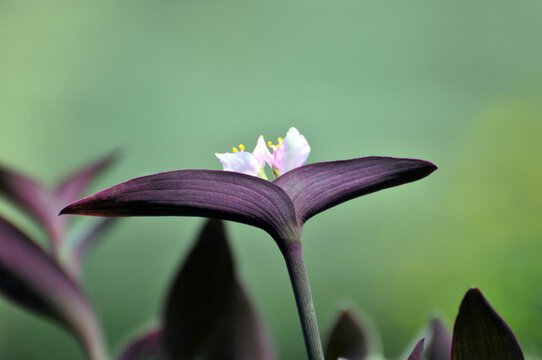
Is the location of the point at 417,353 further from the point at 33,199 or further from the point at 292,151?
the point at 33,199

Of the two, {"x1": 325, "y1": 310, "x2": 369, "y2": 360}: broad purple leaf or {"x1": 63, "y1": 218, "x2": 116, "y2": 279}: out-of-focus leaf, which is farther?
{"x1": 63, "y1": 218, "x2": 116, "y2": 279}: out-of-focus leaf

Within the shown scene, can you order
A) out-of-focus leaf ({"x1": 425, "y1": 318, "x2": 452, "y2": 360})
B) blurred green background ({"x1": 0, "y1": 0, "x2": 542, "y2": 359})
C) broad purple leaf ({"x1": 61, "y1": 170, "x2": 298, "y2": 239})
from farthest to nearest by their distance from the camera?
blurred green background ({"x1": 0, "y1": 0, "x2": 542, "y2": 359}) → out-of-focus leaf ({"x1": 425, "y1": 318, "x2": 452, "y2": 360}) → broad purple leaf ({"x1": 61, "y1": 170, "x2": 298, "y2": 239})

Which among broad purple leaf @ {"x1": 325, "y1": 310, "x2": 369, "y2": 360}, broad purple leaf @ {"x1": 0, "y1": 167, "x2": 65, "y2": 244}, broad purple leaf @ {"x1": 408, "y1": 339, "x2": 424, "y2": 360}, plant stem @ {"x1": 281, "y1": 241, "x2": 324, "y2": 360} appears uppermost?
broad purple leaf @ {"x1": 0, "y1": 167, "x2": 65, "y2": 244}

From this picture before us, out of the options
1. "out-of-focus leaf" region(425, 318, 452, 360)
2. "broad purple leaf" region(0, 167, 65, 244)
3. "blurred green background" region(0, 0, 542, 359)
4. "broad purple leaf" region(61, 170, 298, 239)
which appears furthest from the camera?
"blurred green background" region(0, 0, 542, 359)

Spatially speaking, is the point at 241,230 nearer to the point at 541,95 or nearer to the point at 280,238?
the point at 541,95

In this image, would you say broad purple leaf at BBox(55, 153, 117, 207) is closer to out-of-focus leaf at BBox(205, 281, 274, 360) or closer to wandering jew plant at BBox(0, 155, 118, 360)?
wandering jew plant at BBox(0, 155, 118, 360)

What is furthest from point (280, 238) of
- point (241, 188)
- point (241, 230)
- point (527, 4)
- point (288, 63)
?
A: point (527, 4)

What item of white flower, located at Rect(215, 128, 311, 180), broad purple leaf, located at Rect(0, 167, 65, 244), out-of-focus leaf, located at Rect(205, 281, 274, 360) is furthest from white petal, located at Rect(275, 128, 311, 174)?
broad purple leaf, located at Rect(0, 167, 65, 244)
